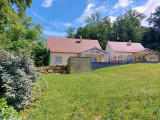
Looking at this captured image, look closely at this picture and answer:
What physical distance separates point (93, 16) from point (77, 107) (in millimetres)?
40809

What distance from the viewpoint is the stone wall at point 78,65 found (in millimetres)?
11102

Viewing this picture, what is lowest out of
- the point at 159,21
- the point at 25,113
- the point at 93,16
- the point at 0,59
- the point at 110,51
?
the point at 25,113

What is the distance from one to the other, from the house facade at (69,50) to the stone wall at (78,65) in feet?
26.4

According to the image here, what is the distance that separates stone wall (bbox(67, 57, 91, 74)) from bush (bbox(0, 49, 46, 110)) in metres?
7.17

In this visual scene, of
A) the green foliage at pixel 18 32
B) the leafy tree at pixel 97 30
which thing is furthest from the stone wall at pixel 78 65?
the leafy tree at pixel 97 30

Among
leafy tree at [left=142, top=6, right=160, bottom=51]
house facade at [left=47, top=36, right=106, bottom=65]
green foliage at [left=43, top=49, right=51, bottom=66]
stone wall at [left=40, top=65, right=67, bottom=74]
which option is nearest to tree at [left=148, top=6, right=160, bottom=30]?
leafy tree at [left=142, top=6, right=160, bottom=51]

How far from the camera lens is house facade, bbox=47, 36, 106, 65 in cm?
2012

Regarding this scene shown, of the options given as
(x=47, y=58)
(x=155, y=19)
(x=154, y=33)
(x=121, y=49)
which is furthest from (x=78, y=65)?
(x=155, y=19)

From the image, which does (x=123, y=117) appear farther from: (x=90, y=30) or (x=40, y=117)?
(x=90, y=30)

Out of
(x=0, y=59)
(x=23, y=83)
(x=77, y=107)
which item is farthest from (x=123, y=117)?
(x=0, y=59)

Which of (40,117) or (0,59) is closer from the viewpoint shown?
(40,117)

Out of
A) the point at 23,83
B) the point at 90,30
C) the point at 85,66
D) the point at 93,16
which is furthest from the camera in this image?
the point at 93,16

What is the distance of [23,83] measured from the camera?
3.42m

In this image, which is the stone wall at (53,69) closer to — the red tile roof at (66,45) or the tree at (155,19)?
the red tile roof at (66,45)
